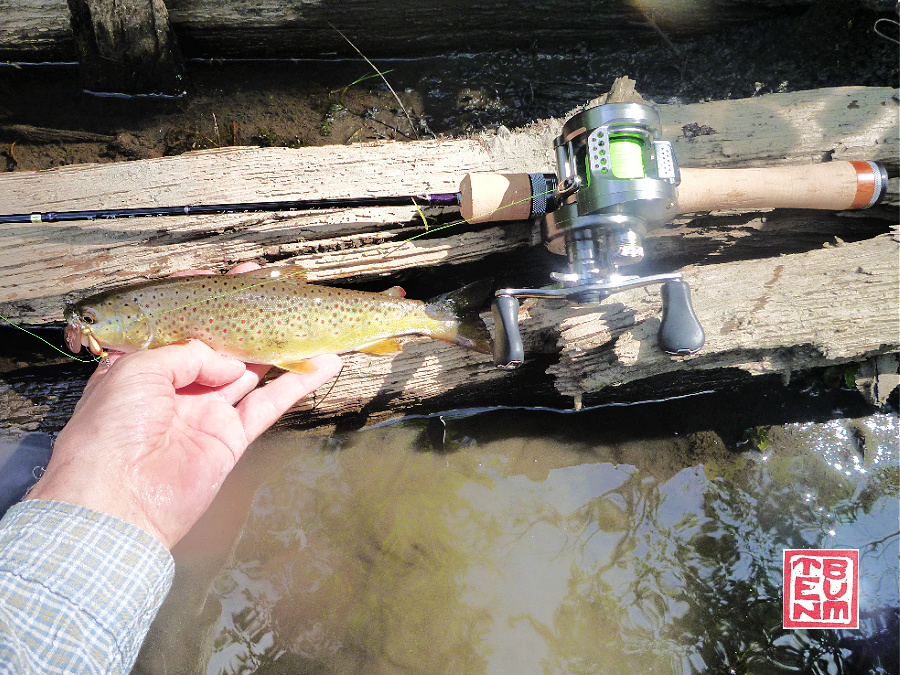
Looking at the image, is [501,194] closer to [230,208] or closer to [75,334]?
[230,208]

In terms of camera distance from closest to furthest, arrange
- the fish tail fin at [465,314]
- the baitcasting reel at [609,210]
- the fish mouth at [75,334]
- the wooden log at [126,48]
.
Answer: the baitcasting reel at [609,210]
the fish mouth at [75,334]
the fish tail fin at [465,314]
the wooden log at [126,48]

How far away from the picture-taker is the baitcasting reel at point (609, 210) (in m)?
2.77

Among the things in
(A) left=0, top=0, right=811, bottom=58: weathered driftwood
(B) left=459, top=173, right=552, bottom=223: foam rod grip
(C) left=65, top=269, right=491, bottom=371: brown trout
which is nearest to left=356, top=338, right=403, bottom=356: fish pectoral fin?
(C) left=65, top=269, right=491, bottom=371: brown trout

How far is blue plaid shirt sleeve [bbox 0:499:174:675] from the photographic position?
2.11 metres

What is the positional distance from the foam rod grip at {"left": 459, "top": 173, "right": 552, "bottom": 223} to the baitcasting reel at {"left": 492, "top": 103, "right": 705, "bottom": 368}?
90 millimetres

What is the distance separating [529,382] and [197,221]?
2390mm

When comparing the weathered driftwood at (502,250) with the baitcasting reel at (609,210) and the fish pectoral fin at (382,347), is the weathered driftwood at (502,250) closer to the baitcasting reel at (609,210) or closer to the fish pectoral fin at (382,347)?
the fish pectoral fin at (382,347)

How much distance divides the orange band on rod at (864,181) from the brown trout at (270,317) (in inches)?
87.6

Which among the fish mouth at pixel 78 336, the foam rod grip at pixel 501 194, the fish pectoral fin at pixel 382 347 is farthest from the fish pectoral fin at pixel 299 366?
the foam rod grip at pixel 501 194

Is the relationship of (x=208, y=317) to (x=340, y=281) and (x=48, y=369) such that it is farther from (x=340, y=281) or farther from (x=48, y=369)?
(x=48, y=369)

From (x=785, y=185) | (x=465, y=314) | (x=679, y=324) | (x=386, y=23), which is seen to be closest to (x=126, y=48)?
(x=386, y=23)

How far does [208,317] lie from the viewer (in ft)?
11.2

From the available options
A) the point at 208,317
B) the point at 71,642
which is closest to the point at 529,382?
the point at 208,317

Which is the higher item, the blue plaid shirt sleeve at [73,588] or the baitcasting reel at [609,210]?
the baitcasting reel at [609,210]
